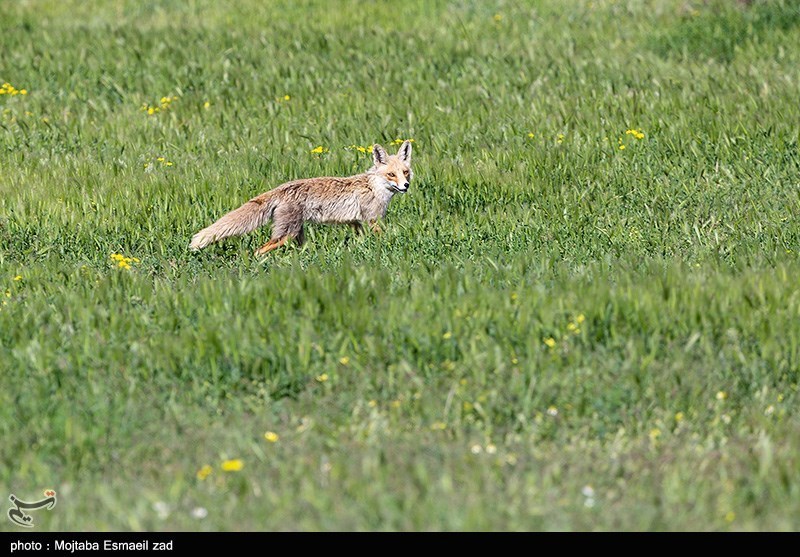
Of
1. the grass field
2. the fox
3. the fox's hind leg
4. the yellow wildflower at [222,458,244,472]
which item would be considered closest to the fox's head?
the fox

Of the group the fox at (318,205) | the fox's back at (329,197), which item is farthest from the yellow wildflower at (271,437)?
the fox's back at (329,197)

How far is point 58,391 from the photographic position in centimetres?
604

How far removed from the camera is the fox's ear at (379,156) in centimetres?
977

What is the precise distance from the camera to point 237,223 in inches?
356

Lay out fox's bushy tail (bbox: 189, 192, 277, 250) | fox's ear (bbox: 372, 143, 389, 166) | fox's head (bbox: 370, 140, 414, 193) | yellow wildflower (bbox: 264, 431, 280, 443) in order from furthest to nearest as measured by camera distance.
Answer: fox's ear (bbox: 372, 143, 389, 166)
fox's head (bbox: 370, 140, 414, 193)
fox's bushy tail (bbox: 189, 192, 277, 250)
yellow wildflower (bbox: 264, 431, 280, 443)

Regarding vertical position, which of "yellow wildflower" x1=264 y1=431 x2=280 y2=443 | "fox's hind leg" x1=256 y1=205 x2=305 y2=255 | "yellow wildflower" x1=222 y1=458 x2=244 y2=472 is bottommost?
"fox's hind leg" x1=256 y1=205 x2=305 y2=255

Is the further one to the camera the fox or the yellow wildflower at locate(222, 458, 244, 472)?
the fox

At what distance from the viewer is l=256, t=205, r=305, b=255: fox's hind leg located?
919 centimetres

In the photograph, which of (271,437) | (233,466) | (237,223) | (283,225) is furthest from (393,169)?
(233,466)

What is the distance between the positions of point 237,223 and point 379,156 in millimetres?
1563

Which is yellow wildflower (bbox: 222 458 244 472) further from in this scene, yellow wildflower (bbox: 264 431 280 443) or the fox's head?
the fox's head

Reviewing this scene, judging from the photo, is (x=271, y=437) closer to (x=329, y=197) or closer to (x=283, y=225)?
(x=283, y=225)

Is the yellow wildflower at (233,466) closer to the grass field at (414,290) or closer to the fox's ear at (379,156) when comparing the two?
the grass field at (414,290)
